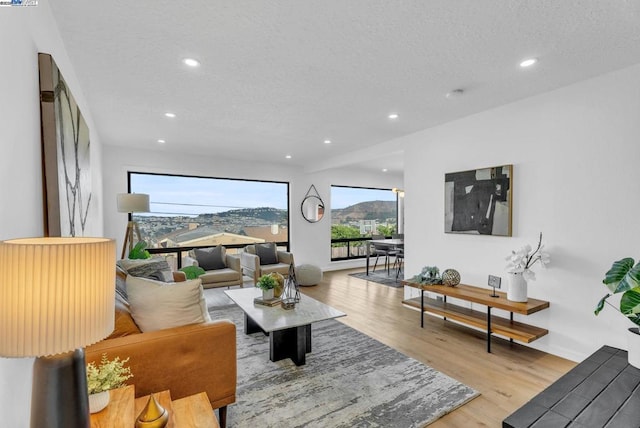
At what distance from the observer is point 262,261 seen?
5.91 meters

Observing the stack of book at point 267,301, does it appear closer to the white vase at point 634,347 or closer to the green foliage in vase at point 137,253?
the green foliage in vase at point 137,253

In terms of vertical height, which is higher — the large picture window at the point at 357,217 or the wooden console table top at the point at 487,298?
the large picture window at the point at 357,217

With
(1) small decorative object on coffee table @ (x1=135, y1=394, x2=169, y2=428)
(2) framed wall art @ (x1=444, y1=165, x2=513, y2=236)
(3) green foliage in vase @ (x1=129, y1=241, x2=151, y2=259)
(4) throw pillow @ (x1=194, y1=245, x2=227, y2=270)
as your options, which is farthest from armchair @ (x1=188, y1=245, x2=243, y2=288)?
(1) small decorative object on coffee table @ (x1=135, y1=394, x2=169, y2=428)

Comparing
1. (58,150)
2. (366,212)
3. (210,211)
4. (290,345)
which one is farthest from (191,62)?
(366,212)

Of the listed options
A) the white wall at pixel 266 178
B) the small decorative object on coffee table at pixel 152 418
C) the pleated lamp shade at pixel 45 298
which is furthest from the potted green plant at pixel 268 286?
the white wall at pixel 266 178

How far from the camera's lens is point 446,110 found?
3518 millimetres

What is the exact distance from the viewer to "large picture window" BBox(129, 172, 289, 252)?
588cm

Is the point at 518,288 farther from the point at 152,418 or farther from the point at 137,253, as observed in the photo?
the point at 137,253

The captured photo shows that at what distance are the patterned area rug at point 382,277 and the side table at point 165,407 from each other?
4.87 metres

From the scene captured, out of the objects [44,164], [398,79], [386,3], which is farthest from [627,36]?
[44,164]

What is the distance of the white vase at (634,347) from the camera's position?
5.93 feet

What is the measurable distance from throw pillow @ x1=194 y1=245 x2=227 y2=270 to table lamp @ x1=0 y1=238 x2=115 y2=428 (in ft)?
15.1

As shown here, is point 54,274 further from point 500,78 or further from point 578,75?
point 578,75

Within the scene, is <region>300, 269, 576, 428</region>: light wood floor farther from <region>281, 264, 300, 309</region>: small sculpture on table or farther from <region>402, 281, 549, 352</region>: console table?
<region>281, 264, 300, 309</region>: small sculpture on table
